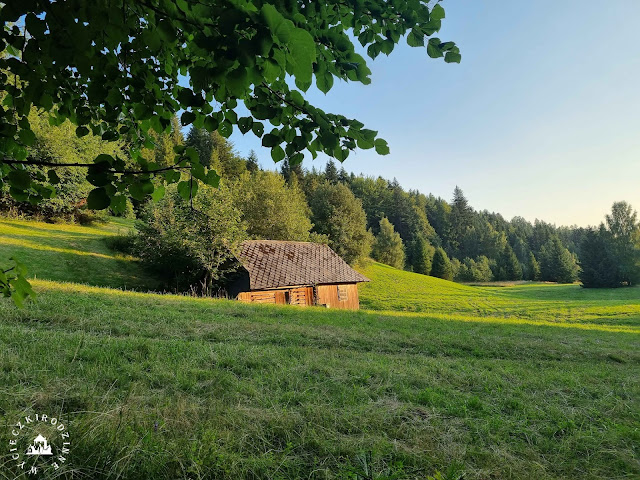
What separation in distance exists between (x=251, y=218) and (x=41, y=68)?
31.6 meters

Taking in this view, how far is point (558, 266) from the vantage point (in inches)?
2456

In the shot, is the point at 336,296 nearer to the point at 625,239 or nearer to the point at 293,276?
the point at 293,276

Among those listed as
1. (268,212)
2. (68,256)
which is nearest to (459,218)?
(268,212)

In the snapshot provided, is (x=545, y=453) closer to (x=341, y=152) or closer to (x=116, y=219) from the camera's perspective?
(x=341, y=152)

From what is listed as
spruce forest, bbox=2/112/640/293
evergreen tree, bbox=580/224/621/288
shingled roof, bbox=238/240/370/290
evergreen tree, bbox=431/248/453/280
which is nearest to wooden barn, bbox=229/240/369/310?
shingled roof, bbox=238/240/370/290

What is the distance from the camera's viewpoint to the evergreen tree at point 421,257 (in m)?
58.8

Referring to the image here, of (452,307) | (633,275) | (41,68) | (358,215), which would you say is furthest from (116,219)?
(633,275)

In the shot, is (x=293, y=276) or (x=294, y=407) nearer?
(x=294, y=407)

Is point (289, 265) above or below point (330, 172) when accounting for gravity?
below

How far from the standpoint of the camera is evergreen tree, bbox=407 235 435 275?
193 feet

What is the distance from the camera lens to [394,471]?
88.2 inches

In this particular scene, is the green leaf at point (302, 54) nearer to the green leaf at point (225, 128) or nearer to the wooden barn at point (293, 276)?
the green leaf at point (225, 128)

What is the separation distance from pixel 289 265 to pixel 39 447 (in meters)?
20.4

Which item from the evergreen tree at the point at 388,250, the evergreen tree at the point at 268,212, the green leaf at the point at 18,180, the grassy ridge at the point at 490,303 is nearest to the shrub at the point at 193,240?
the evergreen tree at the point at 268,212
